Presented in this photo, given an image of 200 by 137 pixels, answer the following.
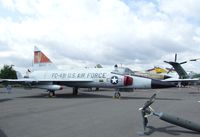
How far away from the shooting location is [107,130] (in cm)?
843

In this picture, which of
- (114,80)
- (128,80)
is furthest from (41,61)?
(128,80)

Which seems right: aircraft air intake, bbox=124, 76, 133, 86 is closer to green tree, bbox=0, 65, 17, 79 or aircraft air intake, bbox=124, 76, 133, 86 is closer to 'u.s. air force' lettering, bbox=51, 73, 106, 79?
'u.s. air force' lettering, bbox=51, 73, 106, 79

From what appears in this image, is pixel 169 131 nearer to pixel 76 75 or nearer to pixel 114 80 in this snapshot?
pixel 114 80

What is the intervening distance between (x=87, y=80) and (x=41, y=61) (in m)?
7.24

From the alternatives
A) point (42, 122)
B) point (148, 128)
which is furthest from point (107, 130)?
point (42, 122)

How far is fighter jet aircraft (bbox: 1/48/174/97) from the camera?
21844mm

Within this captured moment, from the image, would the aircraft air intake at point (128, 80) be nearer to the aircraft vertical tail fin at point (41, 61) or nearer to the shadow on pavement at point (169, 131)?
the aircraft vertical tail fin at point (41, 61)

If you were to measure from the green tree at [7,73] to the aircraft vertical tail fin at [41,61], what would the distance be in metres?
66.2

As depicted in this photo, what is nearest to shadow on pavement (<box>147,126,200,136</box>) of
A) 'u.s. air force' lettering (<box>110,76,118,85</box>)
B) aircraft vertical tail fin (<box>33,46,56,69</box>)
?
'u.s. air force' lettering (<box>110,76,118,85</box>)

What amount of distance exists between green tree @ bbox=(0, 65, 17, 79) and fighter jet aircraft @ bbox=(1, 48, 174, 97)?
229 ft

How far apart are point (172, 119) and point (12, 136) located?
14.1ft

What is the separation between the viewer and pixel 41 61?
1140 inches

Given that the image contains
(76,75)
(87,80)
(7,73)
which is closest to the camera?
(87,80)

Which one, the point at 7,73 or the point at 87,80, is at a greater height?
the point at 7,73
